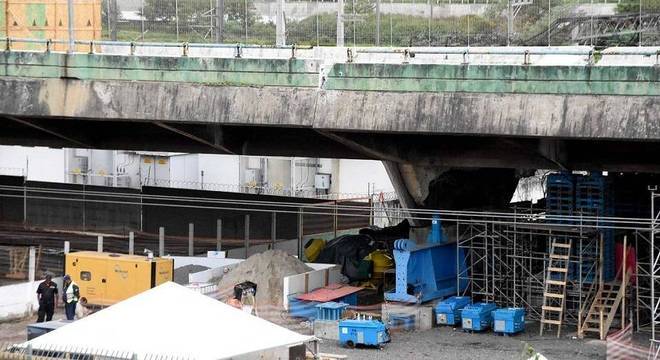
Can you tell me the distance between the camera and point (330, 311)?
99.1ft

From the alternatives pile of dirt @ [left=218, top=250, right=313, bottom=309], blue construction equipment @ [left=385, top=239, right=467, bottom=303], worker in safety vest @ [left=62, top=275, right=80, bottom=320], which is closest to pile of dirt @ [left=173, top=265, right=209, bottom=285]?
pile of dirt @ [left=218, top=250, right=313, bottom=309]

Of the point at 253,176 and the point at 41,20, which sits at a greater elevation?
the point at 41,20

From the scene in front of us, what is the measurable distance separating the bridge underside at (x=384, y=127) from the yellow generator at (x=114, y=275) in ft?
11.5

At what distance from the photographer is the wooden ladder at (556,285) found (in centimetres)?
3027

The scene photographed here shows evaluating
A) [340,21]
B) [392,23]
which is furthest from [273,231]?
[340,21]

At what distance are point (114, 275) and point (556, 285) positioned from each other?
428 inches

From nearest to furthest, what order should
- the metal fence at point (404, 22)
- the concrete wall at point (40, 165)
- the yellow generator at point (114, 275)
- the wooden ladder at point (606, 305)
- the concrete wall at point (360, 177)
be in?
the wooden ladder at point (606, 305) < the yellow generator at point (114, 275) < the metal fence at point (404, 22) < the concrete wall at point (360, 177) < the concrete wall at point (40, 165)

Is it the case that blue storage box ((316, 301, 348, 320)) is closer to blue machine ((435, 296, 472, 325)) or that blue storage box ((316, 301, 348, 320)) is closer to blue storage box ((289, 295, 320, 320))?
blue storage box ((289, 295, 320, 320))

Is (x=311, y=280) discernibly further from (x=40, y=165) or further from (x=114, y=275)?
(x=40, y=165)

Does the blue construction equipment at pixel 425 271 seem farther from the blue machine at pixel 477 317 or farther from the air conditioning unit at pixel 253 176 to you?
the air conditioning unit at pixel 253 176

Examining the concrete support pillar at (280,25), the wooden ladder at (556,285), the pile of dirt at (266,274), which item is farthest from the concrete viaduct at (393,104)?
the pile of dirt at (266,274)

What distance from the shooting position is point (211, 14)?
37125mm

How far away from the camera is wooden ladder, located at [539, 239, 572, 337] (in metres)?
30.3

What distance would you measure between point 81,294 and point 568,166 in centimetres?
1254
